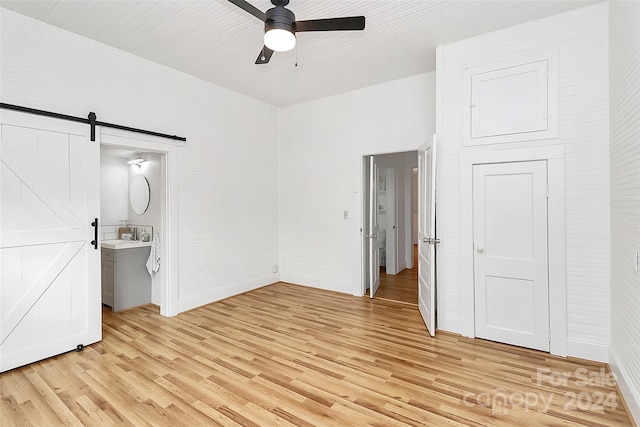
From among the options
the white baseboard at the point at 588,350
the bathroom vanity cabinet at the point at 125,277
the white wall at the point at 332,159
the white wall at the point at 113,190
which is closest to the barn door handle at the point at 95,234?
the bathroom vanity cabinet at the point at 125,277

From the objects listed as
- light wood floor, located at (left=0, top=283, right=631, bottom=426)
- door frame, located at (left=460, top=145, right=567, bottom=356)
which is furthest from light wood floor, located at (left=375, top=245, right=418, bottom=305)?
door frame, located at (left=460, top=145, right=567, bottom=356)

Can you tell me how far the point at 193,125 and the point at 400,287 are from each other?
4.19m

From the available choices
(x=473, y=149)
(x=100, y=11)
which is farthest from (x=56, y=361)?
(x=473, y=149)

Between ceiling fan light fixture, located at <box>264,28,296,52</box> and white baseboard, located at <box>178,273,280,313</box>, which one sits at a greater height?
ceiling fan light fixture, located at <box>264,28,296,52</box>

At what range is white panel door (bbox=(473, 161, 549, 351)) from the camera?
3057 millimetres

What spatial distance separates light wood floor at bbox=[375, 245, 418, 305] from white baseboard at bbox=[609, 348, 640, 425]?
7.21ft

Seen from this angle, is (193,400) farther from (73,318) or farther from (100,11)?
(100,11)

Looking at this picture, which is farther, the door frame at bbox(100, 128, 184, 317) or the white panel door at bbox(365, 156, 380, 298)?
the white panel door at bbox(365, 156, 380, 298)

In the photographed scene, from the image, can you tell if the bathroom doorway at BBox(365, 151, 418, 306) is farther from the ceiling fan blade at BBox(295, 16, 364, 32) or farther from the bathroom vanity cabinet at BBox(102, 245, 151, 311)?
the bathroom vanity cabinet at BBox(102, 245, 151, 311)

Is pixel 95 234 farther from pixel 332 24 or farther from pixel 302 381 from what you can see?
pixel 332 24

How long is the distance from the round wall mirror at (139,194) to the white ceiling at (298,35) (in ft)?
6.23

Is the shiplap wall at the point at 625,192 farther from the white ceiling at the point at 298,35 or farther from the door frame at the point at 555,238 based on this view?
the white ceiling at the point at 298,35

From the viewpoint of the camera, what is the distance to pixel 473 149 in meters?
3.38

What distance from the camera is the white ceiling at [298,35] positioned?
281 cm
